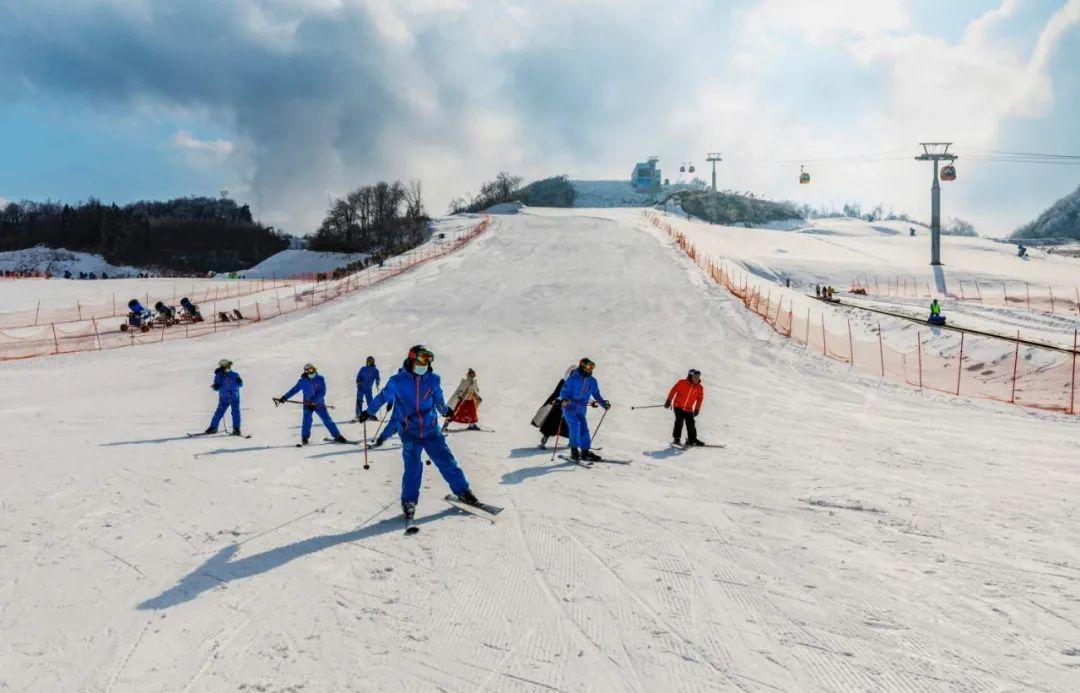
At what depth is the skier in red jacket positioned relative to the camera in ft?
39.9

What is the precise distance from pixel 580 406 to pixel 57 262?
121 m

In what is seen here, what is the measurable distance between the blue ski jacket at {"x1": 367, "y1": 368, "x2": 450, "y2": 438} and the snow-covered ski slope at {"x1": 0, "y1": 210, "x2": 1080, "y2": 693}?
3.62 feet

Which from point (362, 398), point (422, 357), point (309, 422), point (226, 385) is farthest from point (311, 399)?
point (422, 357)

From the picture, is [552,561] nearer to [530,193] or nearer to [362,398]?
[362,398]

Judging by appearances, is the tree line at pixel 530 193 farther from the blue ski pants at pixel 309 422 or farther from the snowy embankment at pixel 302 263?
the blue ski pants at pixel 309 422

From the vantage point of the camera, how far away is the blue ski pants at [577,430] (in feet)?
35.5

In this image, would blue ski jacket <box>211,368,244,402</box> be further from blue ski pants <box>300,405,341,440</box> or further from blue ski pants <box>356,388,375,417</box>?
blue ski pants <box>356,388,375,417</box>

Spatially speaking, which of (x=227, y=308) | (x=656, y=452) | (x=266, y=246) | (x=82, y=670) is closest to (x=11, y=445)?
(x=82, y=670)

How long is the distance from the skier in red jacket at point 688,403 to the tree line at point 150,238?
111 m

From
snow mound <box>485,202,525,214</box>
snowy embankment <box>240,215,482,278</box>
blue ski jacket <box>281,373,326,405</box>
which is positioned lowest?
blue ski jacket <box>281,373,326,405</box>

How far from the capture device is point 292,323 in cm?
2973

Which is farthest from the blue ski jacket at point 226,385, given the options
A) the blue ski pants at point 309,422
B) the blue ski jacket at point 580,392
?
the blue ski jacket at point 580,392

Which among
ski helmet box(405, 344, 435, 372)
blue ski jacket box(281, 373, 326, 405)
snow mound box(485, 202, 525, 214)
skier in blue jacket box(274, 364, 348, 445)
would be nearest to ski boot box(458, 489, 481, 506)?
ski helmet box(405, 344, 435, 372)

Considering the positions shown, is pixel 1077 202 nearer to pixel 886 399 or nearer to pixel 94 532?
pixel 886 399
